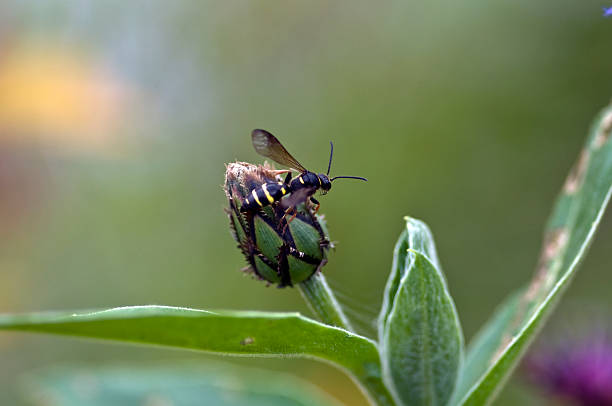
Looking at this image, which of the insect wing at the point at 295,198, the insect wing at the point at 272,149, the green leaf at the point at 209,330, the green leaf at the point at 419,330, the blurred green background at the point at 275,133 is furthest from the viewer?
the blurred green background at the point at 275,133

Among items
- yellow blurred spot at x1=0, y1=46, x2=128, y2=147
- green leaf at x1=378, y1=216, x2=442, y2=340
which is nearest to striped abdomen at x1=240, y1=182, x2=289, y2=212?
green leaf at x1=378, y1=216, x2=442, y2=340

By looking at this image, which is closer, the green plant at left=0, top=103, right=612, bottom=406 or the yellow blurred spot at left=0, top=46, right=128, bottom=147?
the green plant at left=0, top=103, right=612, bottom=406

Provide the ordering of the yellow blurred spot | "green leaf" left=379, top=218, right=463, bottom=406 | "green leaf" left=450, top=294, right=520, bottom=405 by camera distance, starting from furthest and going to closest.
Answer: the yellow blurred spot
"green leaf" left=450, top=294, right=520, bottom=405
"green leaf" left=379, top=218, right=463, bottom=406

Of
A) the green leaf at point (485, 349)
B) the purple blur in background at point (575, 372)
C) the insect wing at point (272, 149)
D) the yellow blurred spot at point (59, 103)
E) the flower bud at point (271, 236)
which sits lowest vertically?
the purple blur in background at point (575, 372)

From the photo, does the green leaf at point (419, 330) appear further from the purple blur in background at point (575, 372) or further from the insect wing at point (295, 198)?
the purple blur in background at point (575, 372)

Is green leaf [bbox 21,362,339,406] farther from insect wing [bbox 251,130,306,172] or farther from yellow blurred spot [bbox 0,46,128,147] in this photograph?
yellow blurred spot [bbox 0,46,128,147]

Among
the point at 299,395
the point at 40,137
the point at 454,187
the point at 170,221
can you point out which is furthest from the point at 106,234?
the point at 299,395

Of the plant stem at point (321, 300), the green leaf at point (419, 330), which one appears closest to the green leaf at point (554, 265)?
the green leaf at point (419, 330)

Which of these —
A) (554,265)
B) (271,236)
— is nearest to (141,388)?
(271,236)
